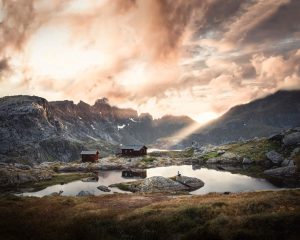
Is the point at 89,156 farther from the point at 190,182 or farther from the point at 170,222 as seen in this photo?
the point at 170,222

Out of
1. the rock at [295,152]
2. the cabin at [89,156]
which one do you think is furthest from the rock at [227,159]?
the cabin at [89,156]

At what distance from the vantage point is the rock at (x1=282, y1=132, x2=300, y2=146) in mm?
123919

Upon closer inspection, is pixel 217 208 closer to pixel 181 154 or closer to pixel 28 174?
pixel 28 174

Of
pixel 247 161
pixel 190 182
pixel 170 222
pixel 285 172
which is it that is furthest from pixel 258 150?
pixel 170 222

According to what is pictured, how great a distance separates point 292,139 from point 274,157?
1449 centimetres

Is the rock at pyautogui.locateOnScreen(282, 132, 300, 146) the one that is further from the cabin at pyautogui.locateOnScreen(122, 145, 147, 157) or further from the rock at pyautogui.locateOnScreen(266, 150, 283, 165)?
the cabin at pyautogui.locateOnScreen(122, 145, 147, 157)

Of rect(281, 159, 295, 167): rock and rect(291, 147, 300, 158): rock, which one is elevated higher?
rect(291, 147, 300, 158): rock

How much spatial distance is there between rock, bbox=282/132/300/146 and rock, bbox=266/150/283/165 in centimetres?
904

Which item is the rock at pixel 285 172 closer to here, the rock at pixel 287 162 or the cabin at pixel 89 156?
the rock at pixel 287 162

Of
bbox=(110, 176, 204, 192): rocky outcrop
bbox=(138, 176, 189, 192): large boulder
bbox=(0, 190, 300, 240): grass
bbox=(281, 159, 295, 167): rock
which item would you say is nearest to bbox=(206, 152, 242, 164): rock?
bbox=(281, 159, 295, 167): rock

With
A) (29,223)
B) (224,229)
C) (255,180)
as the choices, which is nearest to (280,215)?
(224,229)

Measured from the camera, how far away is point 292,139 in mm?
124750

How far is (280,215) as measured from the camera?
96.8ft

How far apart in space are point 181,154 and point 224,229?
154599 millimetres
